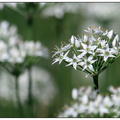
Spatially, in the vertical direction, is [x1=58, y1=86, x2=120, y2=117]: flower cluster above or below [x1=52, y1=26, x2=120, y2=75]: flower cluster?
below

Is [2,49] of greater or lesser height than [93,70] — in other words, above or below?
above

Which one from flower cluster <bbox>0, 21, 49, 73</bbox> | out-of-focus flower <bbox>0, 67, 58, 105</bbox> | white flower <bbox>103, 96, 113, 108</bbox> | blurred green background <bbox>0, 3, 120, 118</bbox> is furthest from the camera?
out-of-focus flower <bbox>0, 67, 58, 105</bbox>

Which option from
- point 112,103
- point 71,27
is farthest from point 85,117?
point 71,27

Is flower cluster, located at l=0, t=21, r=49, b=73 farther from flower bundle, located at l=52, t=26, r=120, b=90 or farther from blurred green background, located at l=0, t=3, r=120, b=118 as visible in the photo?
flower bundle, located at l=52, t=26, r=120, b=90

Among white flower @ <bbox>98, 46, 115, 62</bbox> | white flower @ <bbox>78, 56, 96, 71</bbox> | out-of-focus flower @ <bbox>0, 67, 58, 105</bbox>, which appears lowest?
out-of-focus flower @ <bbox>0, 67, 58, 105</bbox>

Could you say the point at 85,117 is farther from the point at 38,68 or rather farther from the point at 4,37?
the point at 38,68

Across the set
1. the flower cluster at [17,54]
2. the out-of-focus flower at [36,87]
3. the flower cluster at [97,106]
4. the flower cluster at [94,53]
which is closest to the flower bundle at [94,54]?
the flower cluster at [94,53]

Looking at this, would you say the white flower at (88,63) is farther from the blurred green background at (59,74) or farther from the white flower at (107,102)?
the blurred green background at (59,74)

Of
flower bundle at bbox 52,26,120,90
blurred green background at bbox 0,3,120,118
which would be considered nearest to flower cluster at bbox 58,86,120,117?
flower bundle at bbox 52,26,120,90
